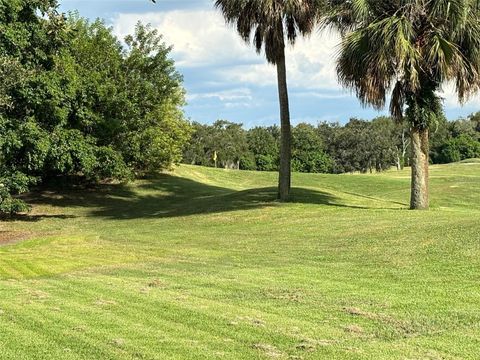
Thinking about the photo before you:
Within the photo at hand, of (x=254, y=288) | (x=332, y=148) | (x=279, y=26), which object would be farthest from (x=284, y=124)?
Answer: (x=332, y=148)

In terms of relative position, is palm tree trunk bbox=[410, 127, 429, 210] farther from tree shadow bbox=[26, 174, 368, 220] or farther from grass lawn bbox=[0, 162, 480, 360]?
tree shadow bbox=[26, 174, 368, 220]

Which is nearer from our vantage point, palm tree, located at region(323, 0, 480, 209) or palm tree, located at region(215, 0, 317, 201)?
palm tree, located at region(323, 0, 480, 209)

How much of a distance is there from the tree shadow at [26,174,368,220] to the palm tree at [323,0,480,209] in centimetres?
539

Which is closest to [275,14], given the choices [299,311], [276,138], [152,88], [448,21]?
[448,21]

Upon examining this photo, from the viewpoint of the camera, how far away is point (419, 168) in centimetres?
2002

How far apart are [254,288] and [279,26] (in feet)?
52.9

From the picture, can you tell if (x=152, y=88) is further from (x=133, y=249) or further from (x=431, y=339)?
(x=431, y=339)

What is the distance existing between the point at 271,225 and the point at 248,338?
533 inches

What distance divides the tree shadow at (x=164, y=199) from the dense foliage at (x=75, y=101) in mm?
1476

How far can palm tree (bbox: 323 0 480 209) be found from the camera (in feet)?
59.3

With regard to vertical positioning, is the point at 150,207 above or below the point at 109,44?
below

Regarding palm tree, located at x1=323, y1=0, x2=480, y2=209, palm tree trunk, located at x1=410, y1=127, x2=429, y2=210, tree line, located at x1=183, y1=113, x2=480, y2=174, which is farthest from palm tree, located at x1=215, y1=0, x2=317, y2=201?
tree line, located at x1=183, y1=113, x2=480, y2=174

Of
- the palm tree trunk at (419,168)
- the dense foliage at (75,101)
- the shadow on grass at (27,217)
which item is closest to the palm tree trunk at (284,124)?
the palm tree trunk at (419,168)

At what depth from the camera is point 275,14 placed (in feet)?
73.7
